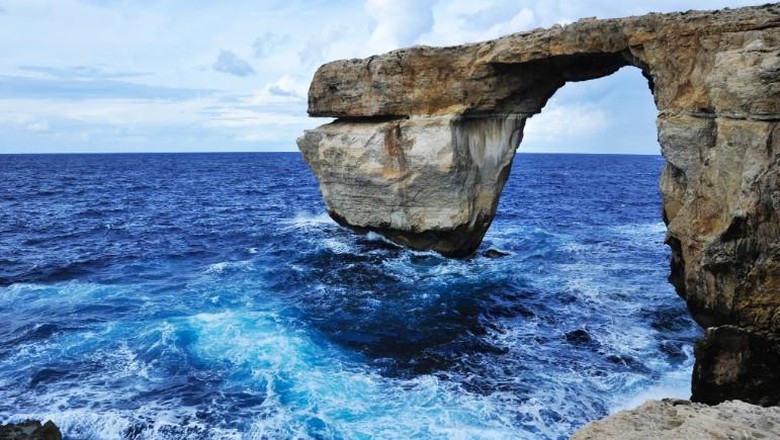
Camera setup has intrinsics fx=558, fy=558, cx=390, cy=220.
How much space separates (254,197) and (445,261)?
101 feet

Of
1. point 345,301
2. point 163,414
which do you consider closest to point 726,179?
point 345,301

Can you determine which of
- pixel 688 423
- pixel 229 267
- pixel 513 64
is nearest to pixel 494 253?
pixel 513 64

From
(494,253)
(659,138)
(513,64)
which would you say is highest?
(513,64)

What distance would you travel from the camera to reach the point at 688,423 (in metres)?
6.91

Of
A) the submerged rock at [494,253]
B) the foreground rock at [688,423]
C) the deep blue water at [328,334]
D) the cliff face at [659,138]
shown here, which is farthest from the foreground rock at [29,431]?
the submerged rock at [494,253]

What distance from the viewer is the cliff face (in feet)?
41.4

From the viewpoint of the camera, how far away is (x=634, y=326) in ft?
55.6

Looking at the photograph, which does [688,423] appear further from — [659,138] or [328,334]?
[659,138]

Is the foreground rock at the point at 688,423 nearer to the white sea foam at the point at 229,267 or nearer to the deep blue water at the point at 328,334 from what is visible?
the deep blue water at the point at 328,334

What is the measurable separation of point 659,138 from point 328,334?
447 inches

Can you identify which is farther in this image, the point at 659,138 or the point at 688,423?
the point at 659,138

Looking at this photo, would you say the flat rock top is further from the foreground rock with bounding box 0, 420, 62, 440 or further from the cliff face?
the foreground rock with bounding box 0, 420, 62, 440

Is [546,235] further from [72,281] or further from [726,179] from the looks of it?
[72,281]

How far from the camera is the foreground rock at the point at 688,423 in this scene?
664cm
